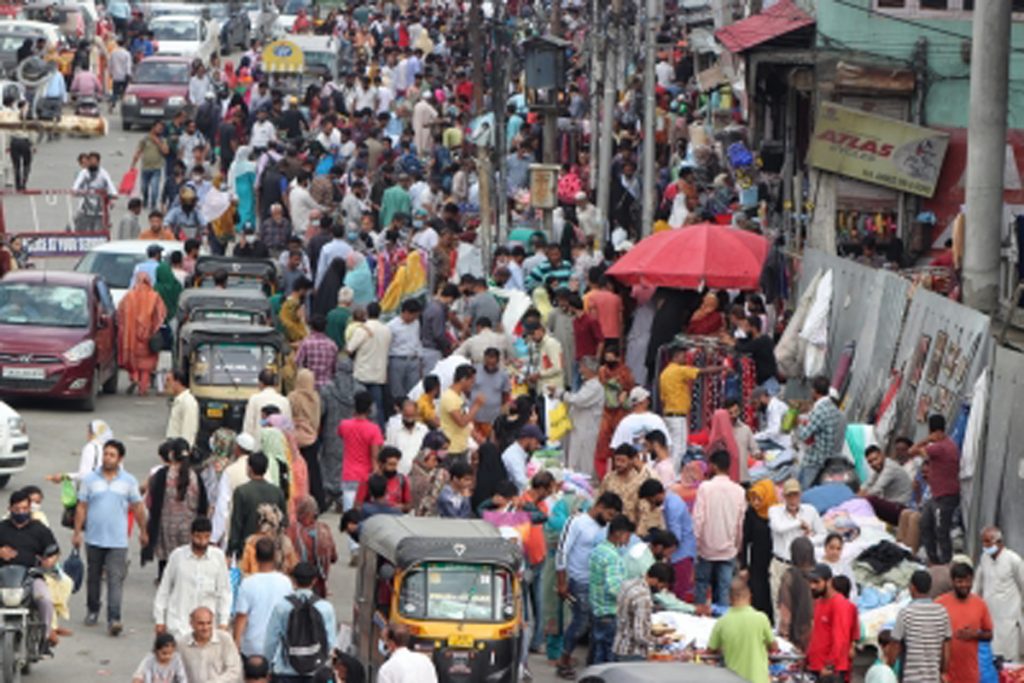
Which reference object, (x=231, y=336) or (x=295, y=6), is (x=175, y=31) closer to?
(x=295, y=6)

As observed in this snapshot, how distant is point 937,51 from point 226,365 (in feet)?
Answer: 32.4

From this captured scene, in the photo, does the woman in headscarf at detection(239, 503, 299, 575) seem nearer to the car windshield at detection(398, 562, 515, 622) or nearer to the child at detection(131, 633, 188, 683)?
the car windshield at detection(398, 562, 515, 622)

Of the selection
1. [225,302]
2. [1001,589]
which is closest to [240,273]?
[225,302]

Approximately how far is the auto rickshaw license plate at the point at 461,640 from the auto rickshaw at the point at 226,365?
8935 mm

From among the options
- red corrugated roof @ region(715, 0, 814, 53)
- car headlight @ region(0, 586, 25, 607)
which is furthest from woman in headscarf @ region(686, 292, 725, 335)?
car headlight @ region(0, 586, 25, 607)

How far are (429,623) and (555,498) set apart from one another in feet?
11.8

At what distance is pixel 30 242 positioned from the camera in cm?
3647

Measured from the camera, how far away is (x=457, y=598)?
18.0 meters

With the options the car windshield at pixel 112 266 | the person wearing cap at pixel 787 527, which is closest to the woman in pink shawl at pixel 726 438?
the person wearing cap at pixel 787 527

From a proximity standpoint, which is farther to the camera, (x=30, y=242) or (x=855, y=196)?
(x=30, y=242)

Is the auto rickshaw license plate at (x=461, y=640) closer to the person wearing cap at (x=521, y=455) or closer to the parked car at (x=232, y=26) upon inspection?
the person wearing cap at (x=521, y=455)

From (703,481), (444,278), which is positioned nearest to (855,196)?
(444,278)

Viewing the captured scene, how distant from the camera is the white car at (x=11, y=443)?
82.0 ft

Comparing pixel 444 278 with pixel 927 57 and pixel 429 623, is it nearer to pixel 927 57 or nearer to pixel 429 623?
pixel 927 57
